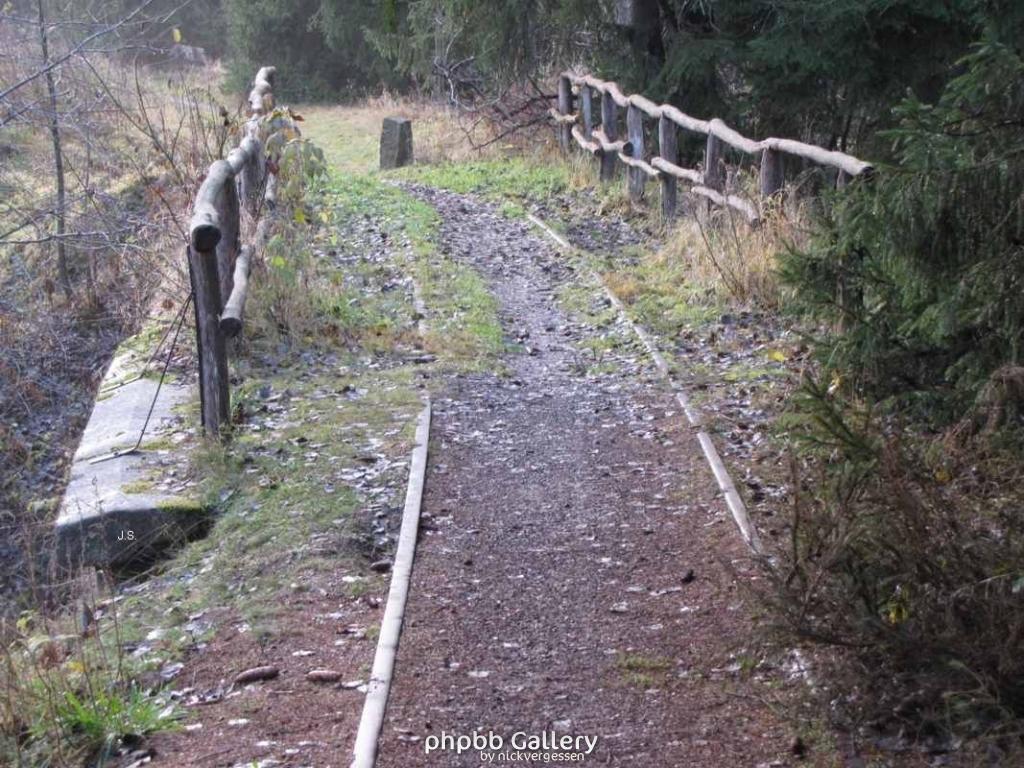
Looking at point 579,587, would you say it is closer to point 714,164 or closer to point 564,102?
point 714,164

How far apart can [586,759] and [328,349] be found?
5873 mm

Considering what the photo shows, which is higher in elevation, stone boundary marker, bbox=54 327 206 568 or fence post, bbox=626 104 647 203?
fence post, bbox=626 104 647 203

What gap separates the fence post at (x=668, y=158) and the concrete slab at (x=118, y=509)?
26.5 ft

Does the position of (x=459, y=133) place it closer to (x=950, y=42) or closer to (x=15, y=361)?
(x=950, y=42)

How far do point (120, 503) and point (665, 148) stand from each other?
9506 millimetres

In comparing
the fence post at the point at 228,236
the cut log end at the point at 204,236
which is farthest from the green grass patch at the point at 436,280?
the cut log end at the point at 204,236

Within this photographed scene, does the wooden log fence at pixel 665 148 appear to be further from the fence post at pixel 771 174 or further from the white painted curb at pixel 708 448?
the white painted curb at pixel 708 448

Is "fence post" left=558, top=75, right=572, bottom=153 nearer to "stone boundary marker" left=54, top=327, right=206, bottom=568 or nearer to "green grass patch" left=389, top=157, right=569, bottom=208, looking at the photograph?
"green grass patch" left=389, top=157, right=569, bottom=208

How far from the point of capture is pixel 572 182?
17250 mm

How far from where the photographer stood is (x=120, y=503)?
21.5ft

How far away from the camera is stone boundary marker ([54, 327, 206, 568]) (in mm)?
6438

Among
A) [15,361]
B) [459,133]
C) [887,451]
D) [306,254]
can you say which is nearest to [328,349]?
[306,254]

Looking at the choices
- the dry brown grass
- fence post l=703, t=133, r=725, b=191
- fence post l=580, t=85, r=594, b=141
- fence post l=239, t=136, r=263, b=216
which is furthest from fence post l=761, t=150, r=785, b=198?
the dry brown grass

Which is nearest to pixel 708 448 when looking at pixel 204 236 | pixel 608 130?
pixel 204 236
